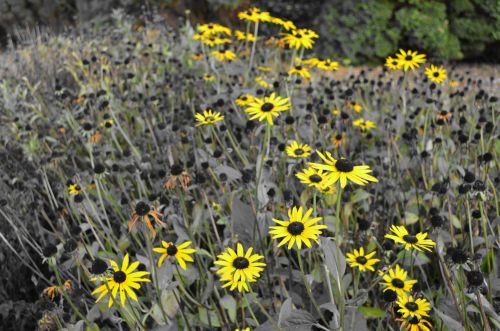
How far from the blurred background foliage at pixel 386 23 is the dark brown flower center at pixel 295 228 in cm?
574

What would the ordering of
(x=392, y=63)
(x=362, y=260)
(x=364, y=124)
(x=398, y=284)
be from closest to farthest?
(x=398, y=284) < (x=362, y=260) < (x=392, y=63) < (x=364, y=124)

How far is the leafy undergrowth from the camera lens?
1.47 meters

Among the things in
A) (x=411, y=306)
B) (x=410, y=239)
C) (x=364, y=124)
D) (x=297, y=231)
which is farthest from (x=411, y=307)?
(x=364, y=124)

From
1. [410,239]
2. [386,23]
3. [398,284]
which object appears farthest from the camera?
[386,23]

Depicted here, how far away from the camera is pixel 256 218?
174 centimetres

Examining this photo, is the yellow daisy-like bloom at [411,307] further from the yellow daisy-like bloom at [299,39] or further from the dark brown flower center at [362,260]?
the yellow daisy-like bloom at [299,39]

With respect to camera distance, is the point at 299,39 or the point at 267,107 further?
the point at 299,39

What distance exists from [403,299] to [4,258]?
1.99 m

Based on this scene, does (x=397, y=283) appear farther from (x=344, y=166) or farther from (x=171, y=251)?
(x=171, y=251)

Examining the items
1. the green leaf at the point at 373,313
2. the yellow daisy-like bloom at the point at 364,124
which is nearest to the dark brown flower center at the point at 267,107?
the green leaf at the point at 373,313

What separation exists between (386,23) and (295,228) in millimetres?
6070

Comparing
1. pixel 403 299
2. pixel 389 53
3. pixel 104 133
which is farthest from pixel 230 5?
pixel 403 299

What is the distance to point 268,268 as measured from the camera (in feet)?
6.15

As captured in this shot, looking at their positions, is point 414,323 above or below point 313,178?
below
